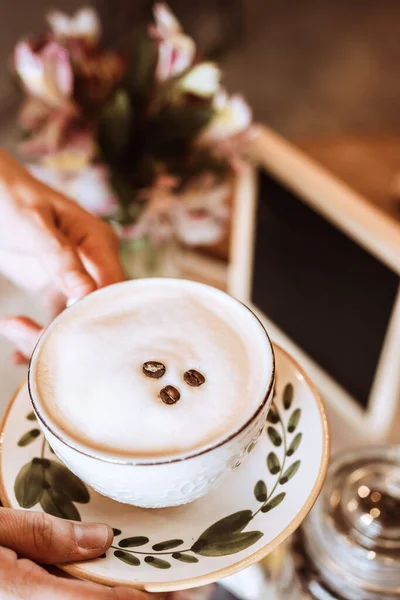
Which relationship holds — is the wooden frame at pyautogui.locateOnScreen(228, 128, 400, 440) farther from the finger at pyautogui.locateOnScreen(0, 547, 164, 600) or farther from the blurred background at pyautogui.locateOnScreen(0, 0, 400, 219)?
the blurred background at pyautogui.locateOnScreen(0, 0, 400, 219)

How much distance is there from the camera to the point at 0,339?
123 cm

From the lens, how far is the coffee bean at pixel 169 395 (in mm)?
517

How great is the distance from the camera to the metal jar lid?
0.74 meters

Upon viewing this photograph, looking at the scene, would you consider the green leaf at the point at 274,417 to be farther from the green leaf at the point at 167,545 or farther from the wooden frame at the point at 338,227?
the wooden frame at the point at 338,227

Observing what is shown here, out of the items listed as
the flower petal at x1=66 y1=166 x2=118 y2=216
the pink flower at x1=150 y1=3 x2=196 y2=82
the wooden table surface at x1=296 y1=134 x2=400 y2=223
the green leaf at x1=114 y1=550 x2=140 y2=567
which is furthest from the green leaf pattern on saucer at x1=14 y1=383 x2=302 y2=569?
the wooden table surface at x1=296 y1=134 x2=400 y2=223

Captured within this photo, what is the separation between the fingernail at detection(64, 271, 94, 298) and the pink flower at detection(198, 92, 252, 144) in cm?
41

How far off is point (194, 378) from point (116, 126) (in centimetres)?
50

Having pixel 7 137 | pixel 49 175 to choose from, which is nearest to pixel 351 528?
pixel 49 175

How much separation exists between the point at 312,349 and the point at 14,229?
1.68 feet

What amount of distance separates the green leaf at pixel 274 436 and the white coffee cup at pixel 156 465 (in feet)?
0.31

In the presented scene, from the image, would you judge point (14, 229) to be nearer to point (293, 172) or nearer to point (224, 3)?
point (293, 172)

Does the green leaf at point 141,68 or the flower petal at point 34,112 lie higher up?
the green leaf at point 141,68

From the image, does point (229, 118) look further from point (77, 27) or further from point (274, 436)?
point (274, 436)

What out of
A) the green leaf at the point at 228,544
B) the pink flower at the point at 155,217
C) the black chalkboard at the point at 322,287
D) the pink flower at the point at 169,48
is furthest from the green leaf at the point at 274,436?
the pink flower at the point at 169,48
